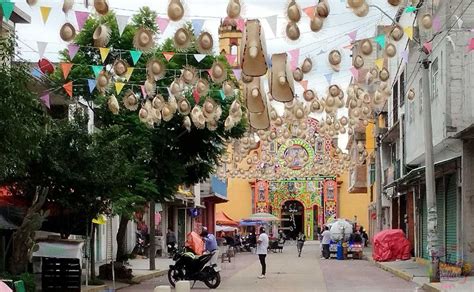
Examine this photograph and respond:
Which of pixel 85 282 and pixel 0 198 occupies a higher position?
pixel 0 198

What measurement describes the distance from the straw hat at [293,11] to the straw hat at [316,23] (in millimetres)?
323

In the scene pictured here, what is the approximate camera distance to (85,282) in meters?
23.8

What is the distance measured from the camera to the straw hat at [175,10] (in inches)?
466

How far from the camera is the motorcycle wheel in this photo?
24125 millimetres

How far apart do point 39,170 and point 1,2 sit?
896 centimetres

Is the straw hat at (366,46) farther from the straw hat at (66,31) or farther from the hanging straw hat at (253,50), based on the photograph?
the straw hat at (66,31)

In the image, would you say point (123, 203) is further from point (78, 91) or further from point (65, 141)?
→ point (78, 91)

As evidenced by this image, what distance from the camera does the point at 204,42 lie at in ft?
45.4

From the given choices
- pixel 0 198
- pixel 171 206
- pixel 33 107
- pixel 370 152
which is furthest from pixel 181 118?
pixel 370 152

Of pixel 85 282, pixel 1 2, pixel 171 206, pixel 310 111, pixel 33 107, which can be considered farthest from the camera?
pixel 171 206

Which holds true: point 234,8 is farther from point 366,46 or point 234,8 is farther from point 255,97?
point 366,46

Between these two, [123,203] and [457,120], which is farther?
[457,120]

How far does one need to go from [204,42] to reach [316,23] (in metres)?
2.43

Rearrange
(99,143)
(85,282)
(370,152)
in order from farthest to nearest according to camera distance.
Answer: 1. (370,152)
2. (85,282)
3. (99,143)
